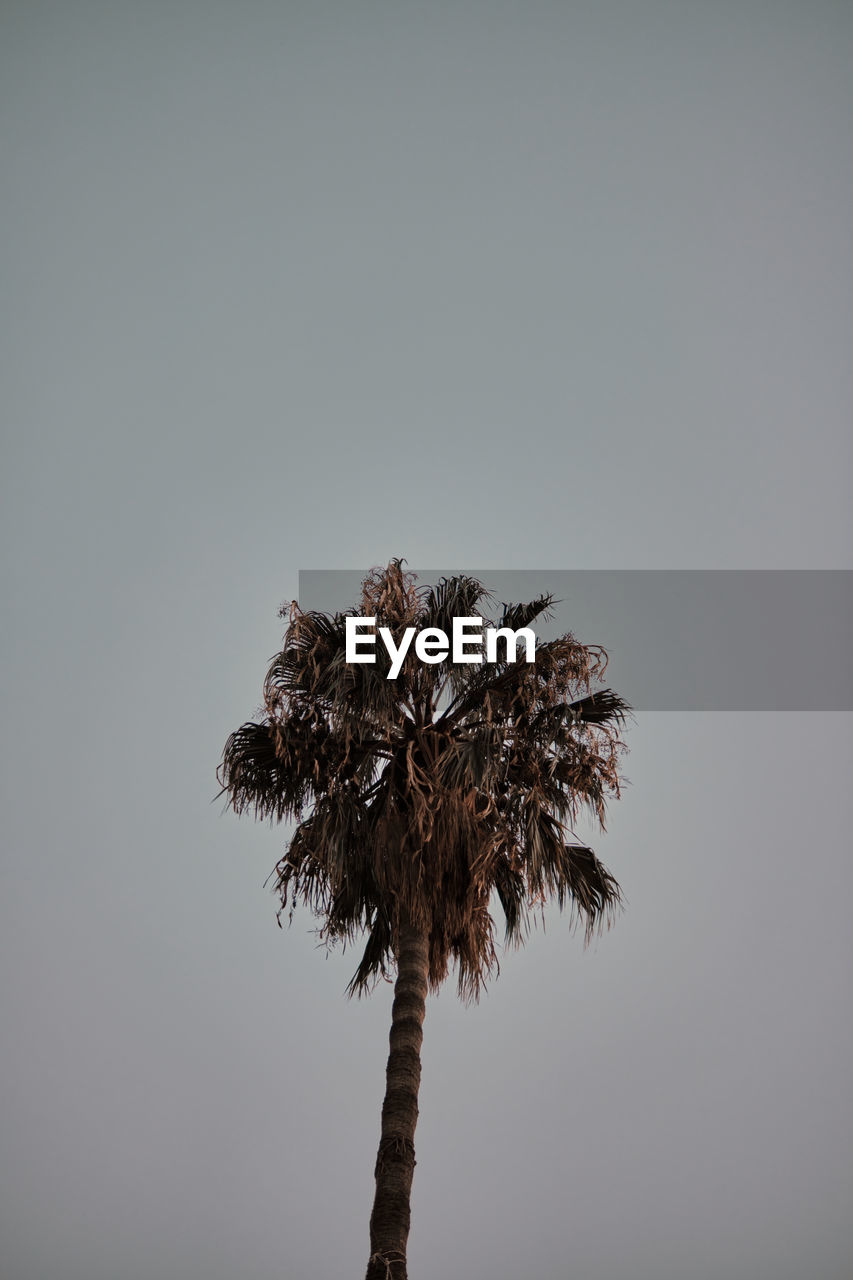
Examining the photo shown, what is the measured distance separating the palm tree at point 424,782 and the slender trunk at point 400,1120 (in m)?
0.04

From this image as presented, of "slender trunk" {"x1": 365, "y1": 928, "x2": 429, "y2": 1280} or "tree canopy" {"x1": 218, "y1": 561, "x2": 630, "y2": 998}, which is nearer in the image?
"slender trunk" {"x1": 365, "y1": 928, "x2": 429, "y2": 1280}

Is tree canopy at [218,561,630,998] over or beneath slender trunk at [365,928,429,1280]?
over

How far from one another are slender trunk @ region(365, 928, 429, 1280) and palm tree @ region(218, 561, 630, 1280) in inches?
1.7

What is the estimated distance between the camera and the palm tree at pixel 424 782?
1249cm

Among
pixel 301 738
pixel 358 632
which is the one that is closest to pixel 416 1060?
pixel 301 738

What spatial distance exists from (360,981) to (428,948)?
1161mm

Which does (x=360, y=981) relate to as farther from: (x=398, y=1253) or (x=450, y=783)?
(x=398, y=1253)

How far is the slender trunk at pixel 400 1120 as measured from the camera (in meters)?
10.2

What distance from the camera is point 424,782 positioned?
1271 cm

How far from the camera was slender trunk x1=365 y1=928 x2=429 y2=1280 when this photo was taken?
10.2 m

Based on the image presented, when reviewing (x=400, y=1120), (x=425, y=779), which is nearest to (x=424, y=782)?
(x=425, y=779)

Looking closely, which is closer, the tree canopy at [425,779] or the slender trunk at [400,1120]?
the slender trunk at [400,1120]

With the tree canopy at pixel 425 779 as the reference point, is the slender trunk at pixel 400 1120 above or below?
below

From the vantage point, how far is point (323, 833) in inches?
501
